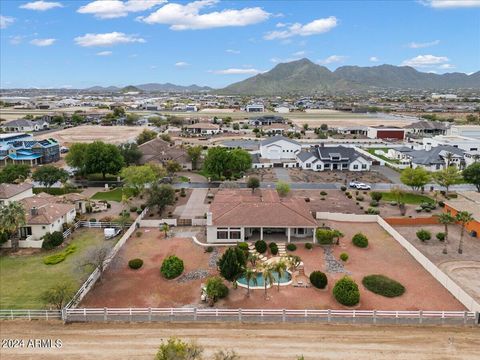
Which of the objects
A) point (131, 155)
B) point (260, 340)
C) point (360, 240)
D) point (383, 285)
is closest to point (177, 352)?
point (260, 340)

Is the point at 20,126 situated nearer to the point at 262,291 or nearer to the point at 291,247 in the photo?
the point at 291,247

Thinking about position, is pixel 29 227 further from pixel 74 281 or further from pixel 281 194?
pixel 281 194

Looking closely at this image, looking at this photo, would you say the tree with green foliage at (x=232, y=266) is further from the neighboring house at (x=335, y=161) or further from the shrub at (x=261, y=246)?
the neighboring house at (x=335, y=161)

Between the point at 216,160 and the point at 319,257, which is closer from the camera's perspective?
the point at 319,257

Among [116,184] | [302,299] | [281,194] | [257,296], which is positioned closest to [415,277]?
[302,299]

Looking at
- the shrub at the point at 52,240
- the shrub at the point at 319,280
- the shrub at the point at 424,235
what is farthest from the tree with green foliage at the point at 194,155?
the shrub at the point at 319,280

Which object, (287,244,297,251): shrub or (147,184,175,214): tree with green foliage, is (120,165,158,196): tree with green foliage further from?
(287,244,297,251): shrub
